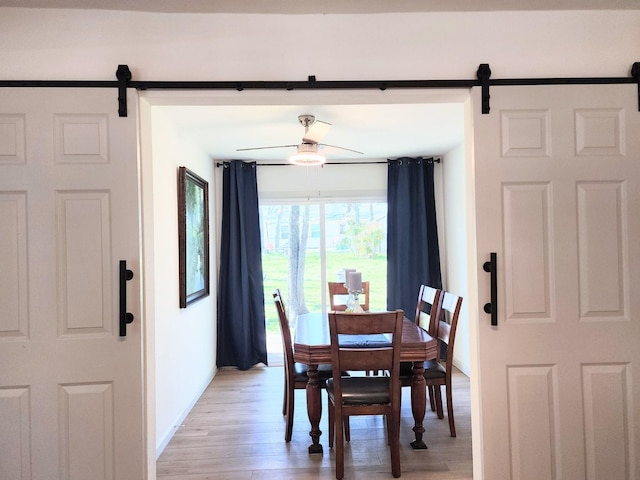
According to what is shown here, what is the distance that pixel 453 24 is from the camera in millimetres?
1678

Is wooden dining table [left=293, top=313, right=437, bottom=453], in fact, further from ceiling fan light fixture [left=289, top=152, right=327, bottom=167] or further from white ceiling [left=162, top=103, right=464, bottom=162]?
white ceiling [left=162, top=103, right=464, bottom=162]

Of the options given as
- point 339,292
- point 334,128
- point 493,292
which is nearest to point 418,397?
point 493,292

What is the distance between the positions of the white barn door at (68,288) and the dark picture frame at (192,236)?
1.30m

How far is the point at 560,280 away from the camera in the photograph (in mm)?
1654

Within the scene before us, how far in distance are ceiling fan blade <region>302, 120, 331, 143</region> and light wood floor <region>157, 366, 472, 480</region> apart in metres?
2.17

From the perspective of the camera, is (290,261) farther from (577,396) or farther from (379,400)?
(577,396)

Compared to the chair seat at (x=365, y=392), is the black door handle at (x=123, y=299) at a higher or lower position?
higher

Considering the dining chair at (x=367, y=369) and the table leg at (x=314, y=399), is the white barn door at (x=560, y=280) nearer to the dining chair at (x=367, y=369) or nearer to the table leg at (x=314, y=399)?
the dining chair at (x=367, y=369)

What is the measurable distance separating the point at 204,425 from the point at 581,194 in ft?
9.37

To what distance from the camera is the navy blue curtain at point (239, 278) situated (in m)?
4.01

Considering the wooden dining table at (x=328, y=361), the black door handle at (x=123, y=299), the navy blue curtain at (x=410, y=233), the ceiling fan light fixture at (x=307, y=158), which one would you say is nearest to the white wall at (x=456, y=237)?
the navy blue curtain at (x=410, y=233)

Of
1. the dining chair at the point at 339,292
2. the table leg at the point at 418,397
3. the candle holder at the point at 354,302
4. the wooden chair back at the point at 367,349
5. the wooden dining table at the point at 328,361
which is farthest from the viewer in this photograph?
the dining chair at the point at 339,292

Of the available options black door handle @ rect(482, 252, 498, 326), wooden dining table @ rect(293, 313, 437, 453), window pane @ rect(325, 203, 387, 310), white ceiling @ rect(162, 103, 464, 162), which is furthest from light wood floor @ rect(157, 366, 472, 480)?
white ceiling @ rect(162, 103, 464, 162)

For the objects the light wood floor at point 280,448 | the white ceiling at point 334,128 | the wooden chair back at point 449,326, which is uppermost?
the white ceiling at point 334,128
